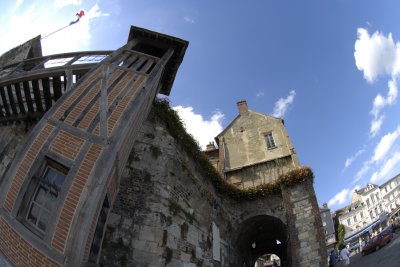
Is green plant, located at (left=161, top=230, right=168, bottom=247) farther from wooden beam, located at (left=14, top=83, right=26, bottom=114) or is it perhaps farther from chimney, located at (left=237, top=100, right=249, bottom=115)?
chimney, located at (left=237, top=100, right=249, bottom=115)

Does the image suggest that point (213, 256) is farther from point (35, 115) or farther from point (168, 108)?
point (35, 115)

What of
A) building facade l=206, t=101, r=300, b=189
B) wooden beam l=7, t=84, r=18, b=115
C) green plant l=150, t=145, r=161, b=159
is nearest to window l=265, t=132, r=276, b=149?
building facade l=206, t=101, r=300, b=189

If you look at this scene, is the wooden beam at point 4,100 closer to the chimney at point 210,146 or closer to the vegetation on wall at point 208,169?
the vegetation on wall at point 208,169

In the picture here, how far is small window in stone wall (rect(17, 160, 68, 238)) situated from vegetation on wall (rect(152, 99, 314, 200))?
3.86 m

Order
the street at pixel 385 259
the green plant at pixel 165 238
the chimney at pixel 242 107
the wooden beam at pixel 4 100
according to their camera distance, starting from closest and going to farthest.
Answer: the green plant at pixel 165 238
the wooden beam at pixel 4 100
the street at pixel 385 259
the chimney at pixel 242 107

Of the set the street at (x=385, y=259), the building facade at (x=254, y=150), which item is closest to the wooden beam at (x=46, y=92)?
the building facade at (x=254, y=150)

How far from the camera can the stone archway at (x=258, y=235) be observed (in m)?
12.8

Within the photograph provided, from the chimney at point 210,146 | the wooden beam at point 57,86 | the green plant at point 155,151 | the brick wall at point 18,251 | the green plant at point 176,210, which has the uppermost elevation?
the chimney at point 210,146

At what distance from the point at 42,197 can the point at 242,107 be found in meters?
15.0

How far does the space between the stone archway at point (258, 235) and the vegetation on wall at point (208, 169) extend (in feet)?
3.90

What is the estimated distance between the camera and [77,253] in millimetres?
4109

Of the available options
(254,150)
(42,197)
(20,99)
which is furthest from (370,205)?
(42,197)

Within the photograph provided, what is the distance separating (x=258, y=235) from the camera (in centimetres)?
1518

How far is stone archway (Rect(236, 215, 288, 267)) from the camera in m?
12.8
